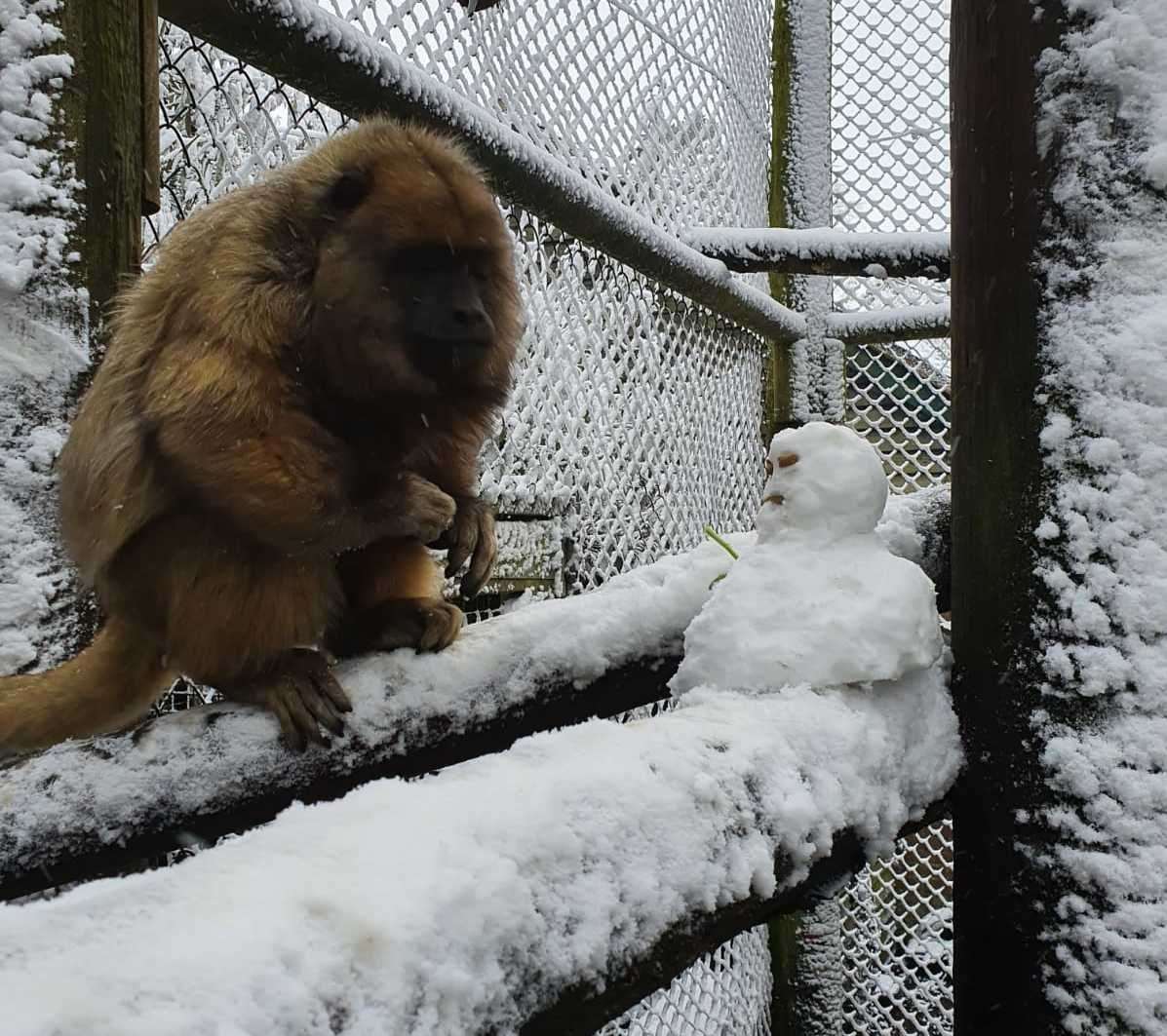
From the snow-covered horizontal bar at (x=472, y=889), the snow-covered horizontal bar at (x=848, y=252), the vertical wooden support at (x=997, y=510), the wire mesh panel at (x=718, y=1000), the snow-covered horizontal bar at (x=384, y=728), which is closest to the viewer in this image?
the snow-covered horizontal bar at (x=472, y=889)

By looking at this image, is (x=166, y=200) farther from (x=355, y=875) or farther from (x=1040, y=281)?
(x=355, y=875)

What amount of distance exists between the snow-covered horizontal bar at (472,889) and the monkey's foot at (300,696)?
1.61 feet

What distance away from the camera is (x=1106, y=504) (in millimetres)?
1387

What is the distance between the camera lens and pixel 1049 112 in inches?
56.1

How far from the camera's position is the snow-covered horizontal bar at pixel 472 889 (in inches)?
27.9

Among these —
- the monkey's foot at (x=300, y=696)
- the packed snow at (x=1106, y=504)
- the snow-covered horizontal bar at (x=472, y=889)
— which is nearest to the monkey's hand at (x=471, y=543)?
the monkey's foot at (x=300, y=696)

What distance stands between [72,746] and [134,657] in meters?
0.68

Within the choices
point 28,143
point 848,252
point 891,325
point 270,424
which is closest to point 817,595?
point 270,424

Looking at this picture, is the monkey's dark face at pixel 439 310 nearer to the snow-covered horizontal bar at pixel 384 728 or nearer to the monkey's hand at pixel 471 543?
the monkey's hand at pixel 471 543

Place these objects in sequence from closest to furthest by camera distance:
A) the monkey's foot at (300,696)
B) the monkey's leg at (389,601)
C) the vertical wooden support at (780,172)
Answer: the monkey's foot at (300,696), the monkey's leg at (389,601), the vertical wooden support at (780,172)

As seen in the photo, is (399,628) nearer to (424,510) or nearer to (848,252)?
(424,510)

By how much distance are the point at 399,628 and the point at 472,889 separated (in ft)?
4.36

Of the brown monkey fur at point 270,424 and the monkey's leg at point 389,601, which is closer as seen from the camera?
the brown monkey fur at point 270,424

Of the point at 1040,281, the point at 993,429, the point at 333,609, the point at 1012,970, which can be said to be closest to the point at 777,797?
the point at 1012,970
